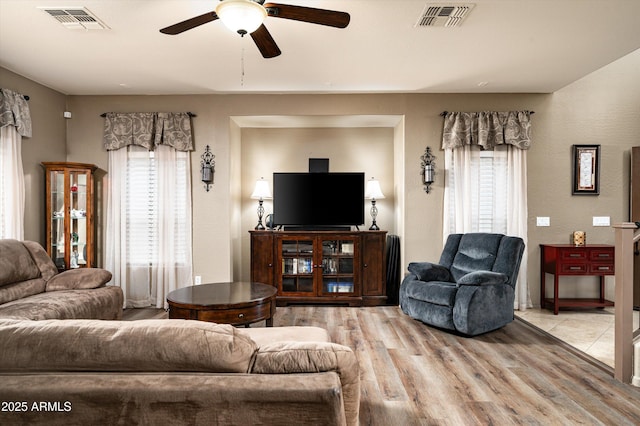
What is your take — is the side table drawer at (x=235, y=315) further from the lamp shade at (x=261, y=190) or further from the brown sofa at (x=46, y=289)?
the lamp shade at (x=261, y=190)

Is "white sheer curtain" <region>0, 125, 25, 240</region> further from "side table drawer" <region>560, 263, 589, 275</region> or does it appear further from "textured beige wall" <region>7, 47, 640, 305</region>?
"side table drawer" <region>560, 263, 589, 275</region>

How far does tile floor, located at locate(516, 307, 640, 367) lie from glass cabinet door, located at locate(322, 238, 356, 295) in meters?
2.05

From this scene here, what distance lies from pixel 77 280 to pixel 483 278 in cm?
383

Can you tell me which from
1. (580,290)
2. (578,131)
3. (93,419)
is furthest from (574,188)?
(93,419)

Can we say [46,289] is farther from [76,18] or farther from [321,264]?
[321,264]

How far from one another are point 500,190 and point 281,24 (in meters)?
3.37

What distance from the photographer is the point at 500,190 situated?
16.3 ft

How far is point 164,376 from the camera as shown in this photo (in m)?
1.12

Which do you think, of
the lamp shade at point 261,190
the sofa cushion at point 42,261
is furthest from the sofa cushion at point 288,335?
the lamp shade at point 261,190

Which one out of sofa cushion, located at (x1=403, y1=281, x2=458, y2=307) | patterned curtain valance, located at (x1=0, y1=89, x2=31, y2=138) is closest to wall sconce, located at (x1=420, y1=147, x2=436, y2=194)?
sofa cushion, located at (x1=403, y1=281, x2=458, y2=307)

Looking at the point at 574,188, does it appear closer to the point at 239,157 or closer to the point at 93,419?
the point at 239,157

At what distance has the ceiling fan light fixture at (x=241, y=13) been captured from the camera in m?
2.11

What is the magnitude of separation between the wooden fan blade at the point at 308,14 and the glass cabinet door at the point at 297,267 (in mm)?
3138

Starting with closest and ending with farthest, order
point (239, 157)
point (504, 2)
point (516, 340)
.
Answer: point (504, 2) < point (516, 340) < point (239, 157)
